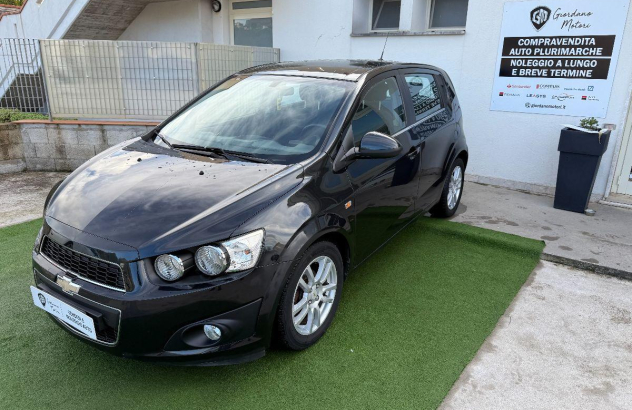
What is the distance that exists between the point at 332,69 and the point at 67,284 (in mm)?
2398

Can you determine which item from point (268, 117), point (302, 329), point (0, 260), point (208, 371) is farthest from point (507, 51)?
point (0, 260)

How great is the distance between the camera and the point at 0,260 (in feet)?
12.9

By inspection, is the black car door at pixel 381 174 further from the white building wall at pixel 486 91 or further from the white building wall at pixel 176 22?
the white building wall at pixel 176 22

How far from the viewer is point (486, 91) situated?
6.47m

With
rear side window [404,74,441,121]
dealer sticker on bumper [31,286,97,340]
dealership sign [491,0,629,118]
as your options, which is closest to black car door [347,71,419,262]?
rear side window [404,74,441,121]

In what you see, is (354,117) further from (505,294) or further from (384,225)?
(505,294)

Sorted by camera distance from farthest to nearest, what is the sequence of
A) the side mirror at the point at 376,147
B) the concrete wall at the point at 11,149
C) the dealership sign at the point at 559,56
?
the concrete wall at the point at 11,149, the dealership sign at the point at 559,56, the side mirror at the point at 376,147

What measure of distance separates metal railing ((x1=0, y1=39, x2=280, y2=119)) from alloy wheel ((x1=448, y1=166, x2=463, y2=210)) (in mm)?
4015

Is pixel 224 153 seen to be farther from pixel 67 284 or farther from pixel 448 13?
pixel 448 13

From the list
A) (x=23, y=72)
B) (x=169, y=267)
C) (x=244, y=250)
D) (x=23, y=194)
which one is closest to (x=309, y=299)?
(x=244, y=250)

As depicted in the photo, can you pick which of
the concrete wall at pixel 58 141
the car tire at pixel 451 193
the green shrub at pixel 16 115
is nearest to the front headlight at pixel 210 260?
the car tire at pixel 451 193

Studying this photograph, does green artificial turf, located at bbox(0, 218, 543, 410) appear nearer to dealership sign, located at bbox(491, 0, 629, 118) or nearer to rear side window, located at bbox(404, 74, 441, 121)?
rear side window, located at bbox(404, 74, 441, 121)

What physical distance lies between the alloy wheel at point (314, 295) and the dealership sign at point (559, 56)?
453 centimetres

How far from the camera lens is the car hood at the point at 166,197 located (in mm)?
2289
